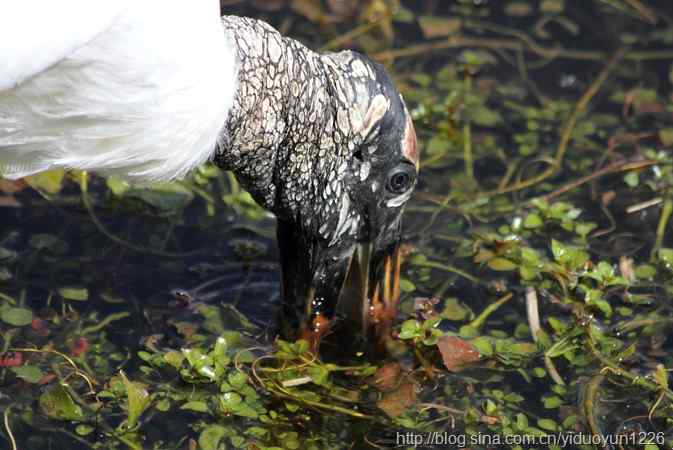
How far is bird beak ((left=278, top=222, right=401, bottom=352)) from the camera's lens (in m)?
4.25

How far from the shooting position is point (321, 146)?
4.04m

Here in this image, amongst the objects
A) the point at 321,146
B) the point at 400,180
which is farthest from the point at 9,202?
the point at 400,180

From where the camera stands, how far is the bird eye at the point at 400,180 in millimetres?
4082

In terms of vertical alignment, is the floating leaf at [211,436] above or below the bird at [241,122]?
below

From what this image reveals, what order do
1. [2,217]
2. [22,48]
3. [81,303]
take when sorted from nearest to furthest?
[22,48], [81,303], [2,217]

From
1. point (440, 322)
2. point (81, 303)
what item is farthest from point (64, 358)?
point (440, 322)

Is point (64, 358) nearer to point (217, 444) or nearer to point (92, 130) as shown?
point (217, 444)

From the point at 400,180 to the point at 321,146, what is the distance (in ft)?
0.83

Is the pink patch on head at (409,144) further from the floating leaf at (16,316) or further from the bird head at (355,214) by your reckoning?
the floating leaf at (16,316)

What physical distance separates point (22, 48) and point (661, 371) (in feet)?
6.84

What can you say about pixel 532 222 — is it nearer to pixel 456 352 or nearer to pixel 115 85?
pixel 456 352

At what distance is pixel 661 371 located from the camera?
4.24m

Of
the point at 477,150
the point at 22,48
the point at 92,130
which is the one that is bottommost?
the point at 477,150

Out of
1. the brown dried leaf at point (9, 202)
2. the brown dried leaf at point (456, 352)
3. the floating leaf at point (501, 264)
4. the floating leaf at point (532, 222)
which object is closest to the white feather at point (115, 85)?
the brown dried leaf at point (456, 352)
